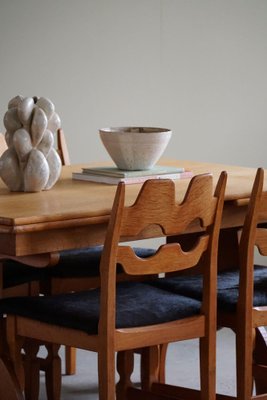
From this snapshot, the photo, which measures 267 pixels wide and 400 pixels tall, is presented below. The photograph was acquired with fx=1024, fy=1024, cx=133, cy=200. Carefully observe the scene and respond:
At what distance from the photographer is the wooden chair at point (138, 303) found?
8.67 ft

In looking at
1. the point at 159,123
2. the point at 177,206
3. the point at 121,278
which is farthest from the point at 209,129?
the point at 177,206

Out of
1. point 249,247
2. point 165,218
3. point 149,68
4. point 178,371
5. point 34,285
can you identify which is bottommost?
point 178,371

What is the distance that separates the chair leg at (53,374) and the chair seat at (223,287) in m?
0.61

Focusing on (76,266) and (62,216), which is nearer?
(62,216)

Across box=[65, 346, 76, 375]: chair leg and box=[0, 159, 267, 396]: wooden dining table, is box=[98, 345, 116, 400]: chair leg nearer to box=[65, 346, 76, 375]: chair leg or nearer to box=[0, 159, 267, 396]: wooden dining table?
box=[0, 159, 267, 396]: wooden dining table

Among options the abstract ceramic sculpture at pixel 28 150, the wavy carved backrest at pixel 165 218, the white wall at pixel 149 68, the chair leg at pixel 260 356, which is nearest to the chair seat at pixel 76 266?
the abstract ceramic sculpture at pixel 28 150

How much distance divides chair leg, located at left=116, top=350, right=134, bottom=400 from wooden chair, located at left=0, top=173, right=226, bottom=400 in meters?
0.50

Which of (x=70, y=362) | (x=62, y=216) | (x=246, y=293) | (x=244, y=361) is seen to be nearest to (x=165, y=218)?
(x=62, y=216)

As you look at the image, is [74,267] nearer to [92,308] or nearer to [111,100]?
[92,308]

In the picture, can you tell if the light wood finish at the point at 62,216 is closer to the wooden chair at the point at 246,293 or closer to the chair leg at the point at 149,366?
the wooden chair at the point at 246,293

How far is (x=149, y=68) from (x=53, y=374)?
209cm

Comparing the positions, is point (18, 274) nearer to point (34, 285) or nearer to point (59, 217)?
point (34, 285)

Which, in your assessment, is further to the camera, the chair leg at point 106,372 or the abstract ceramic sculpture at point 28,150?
the abstract ceramic sculpture at point 28,150

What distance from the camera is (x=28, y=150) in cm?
307
